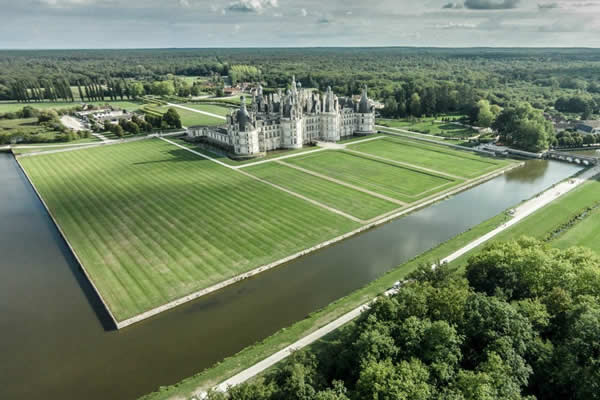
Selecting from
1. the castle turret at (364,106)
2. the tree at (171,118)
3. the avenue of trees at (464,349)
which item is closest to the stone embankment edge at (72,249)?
the avenue of trees at (464,349)

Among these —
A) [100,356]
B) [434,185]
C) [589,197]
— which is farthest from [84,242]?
[589,197]

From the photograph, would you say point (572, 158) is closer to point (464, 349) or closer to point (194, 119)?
point (464, 349)

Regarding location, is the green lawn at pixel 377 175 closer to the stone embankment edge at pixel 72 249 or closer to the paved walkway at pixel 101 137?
the stone embankment edge at pixel 72 249

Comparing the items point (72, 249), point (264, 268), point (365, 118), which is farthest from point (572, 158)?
point (72, 249)

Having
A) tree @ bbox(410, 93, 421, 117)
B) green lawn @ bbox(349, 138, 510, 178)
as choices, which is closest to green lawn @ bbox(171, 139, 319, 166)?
green lawn @ bbox(349, 138, 510, 178)

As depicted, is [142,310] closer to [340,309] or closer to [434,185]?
[340,309]

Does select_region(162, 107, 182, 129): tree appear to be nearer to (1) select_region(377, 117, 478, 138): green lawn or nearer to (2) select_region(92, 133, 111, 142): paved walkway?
(2) select_region(92, 133, 111, 142): paved walkway
